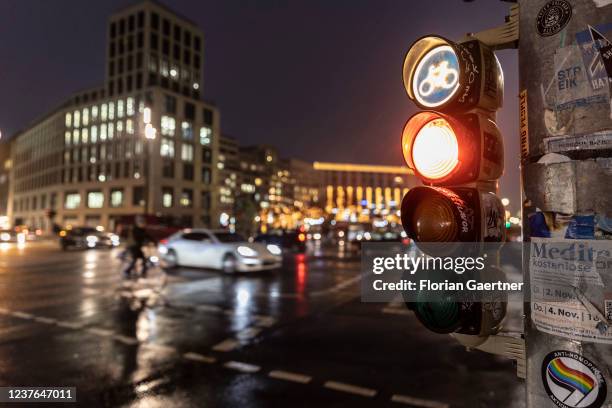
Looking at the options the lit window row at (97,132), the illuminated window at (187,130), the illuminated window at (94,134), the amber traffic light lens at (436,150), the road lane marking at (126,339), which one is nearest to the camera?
the amber traffic light lens at (436,150)

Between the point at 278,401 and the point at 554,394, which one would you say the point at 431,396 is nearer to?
the point at 278,401

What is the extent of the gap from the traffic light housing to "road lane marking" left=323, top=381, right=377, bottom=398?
2.94m

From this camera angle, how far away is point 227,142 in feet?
394

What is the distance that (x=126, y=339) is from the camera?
21.7ft

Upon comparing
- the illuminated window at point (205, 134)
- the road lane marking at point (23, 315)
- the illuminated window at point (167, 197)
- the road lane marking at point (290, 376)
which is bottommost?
the road lane marking at point (290, 376)

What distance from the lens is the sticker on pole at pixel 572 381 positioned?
5.08ft

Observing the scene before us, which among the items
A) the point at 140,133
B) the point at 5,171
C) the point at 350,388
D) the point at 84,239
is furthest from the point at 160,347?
the point at 5,171

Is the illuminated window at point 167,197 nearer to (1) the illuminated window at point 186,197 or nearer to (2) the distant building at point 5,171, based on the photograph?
(1) the illuminated window at point 186,197

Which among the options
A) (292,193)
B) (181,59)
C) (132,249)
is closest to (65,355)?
(132,249)

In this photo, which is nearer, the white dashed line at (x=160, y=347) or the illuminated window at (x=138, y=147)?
the white dashed line at (x=160, y=347)

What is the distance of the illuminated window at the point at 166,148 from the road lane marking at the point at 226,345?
63.5 meters

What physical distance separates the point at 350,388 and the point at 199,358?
217cm

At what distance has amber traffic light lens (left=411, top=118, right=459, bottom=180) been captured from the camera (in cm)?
Answer: 192

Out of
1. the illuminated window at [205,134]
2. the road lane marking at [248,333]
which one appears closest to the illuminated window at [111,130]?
the illuminated window at [205,134]
